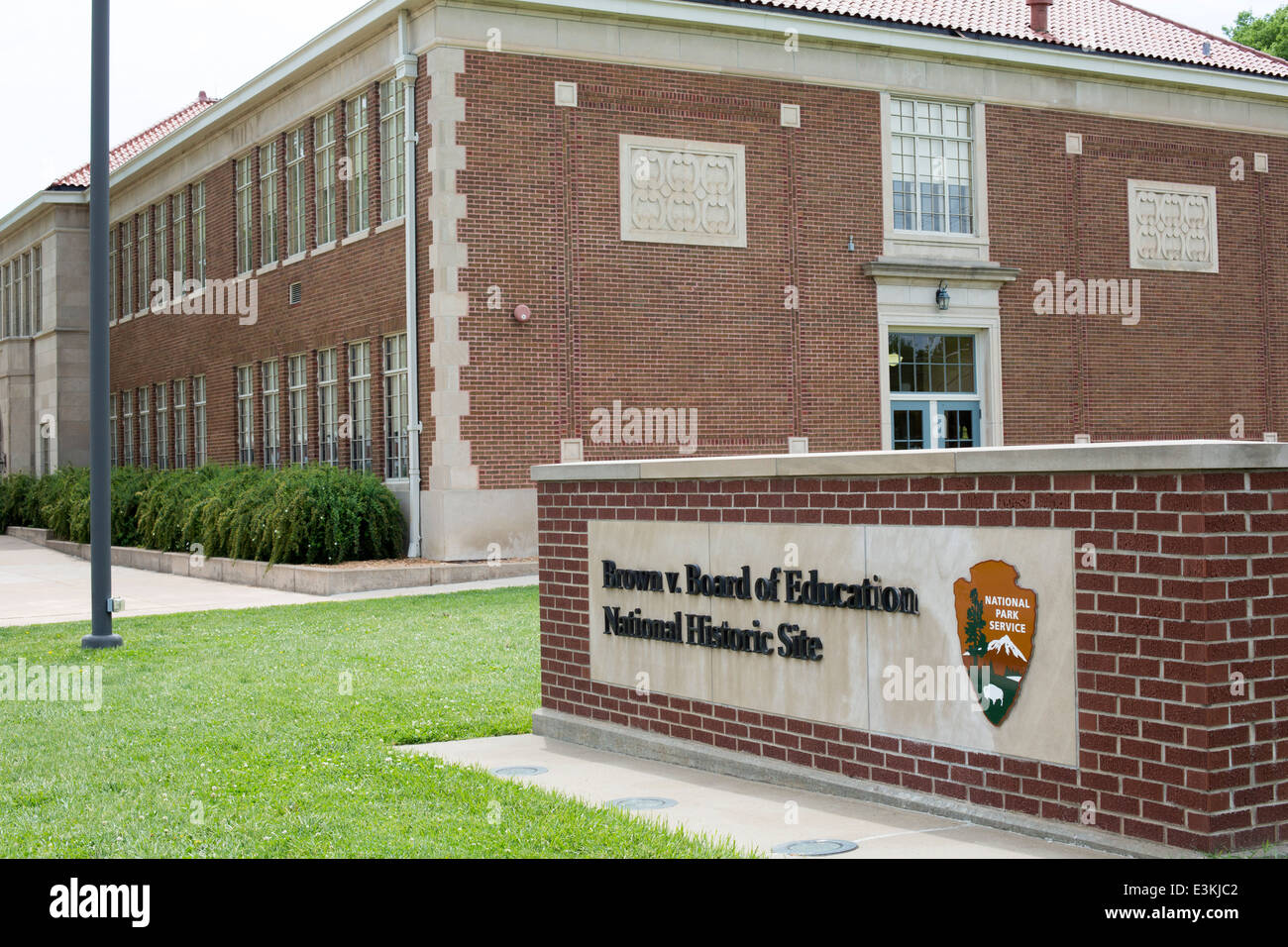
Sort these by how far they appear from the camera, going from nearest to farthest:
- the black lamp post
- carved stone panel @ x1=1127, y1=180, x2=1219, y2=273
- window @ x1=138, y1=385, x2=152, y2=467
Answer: the black lamp post
carved stone panel @ x1=1127, y1=180, x2=1219, y2=273
window @ x1=138, y1=385, x2=152, y2=467

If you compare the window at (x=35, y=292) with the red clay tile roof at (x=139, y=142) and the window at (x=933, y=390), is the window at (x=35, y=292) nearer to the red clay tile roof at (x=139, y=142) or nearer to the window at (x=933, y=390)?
the red clay tile roof at (x=139, y=142)

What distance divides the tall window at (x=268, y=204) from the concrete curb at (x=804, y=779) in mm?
20934

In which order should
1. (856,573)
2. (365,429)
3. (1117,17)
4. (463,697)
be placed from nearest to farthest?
(856,573), (463,697), (365,429), (1117,17)

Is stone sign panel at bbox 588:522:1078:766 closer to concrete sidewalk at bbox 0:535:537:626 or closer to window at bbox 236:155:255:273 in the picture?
concrete sidewalk at bbox 0:535:537:626

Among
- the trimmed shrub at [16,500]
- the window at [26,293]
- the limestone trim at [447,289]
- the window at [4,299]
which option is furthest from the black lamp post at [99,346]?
the window at [4,299]

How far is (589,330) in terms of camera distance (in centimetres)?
2278

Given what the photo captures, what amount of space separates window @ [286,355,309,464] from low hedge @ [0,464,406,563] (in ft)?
4.66

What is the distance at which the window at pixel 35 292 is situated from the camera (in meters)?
41.7

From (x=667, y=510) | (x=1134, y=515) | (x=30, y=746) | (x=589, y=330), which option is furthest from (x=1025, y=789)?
(x=589, y=330)

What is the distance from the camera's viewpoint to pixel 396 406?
2369 centimetres

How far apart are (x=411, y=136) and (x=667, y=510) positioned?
1525 centimetres

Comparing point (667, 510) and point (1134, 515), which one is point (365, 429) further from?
point (1134, 515)

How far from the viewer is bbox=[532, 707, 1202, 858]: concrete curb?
19.3 feet

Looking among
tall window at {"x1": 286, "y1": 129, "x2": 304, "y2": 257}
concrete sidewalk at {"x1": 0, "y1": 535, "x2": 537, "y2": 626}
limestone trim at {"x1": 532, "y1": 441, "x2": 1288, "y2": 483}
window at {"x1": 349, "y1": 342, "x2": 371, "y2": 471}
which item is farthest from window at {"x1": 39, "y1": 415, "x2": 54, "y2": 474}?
limestone trim at {"x1": 532, "y1": 441, "x2": 1288, "y2": 483}
